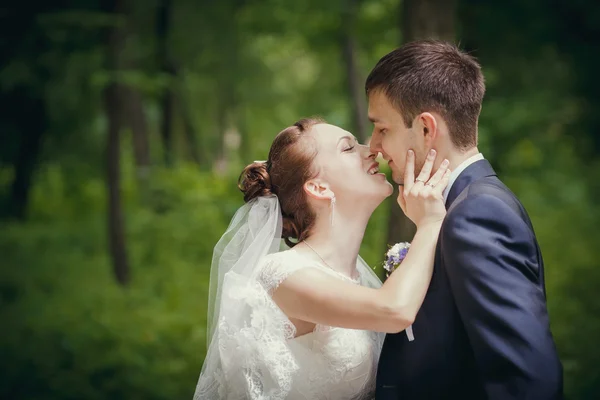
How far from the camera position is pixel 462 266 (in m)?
2.29

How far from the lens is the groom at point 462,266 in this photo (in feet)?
7.36

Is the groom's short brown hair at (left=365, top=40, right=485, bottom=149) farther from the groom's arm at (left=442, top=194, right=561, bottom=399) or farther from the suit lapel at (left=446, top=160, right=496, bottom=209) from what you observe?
the groom's arm at (left=442, top=194, right=561, bottom=399)

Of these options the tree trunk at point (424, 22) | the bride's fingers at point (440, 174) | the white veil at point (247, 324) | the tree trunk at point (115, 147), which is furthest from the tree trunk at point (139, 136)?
the bride's fingers at point (440, 174)

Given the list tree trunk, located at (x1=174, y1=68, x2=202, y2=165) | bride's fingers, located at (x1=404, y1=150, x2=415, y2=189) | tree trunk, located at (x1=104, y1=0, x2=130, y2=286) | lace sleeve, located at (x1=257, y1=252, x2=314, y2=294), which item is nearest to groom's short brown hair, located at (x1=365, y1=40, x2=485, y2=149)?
bride's fingers, located at (x1=404, y1=150, x2=415, y2=189)

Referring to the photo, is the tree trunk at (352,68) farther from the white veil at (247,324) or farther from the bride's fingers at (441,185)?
the bride's fingers at (441,185)

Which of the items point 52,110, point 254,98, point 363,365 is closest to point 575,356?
point 363,365

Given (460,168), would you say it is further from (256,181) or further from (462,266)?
(256,181)

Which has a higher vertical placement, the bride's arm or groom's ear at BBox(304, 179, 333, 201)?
groom's ear at BBox(304, 179, 333, 201)

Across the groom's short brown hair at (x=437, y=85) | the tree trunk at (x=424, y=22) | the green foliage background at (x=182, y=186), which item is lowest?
the green foliage background at (x=182, y=186)

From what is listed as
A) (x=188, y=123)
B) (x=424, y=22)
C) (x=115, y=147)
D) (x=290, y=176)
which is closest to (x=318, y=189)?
(x=290, y=176)

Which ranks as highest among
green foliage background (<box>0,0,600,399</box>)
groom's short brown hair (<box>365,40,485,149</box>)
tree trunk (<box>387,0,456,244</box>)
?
tree trunk (<box>387,0,456,244</box>)

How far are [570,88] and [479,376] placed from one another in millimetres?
13073

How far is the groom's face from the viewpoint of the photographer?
8.63 ft

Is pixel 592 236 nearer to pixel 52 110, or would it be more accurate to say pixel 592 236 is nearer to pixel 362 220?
pixel 52 110
